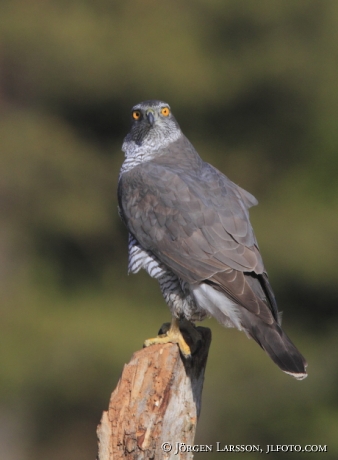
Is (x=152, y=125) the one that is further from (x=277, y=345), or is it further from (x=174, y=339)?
(x=277, y=345)

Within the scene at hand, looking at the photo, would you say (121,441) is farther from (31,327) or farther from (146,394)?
(31,327)

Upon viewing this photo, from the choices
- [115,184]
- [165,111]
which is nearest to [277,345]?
[165,111]

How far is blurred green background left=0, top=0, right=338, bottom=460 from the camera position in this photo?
28.6ft

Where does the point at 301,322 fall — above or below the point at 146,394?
above

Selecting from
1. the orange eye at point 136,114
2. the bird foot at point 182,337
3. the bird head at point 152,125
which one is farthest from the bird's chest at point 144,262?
the orange eye at point 136,114

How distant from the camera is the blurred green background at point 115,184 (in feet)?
28.6

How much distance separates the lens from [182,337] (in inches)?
149

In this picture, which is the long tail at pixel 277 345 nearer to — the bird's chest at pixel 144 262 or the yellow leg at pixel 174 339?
the yellow leg at pixel 174 339

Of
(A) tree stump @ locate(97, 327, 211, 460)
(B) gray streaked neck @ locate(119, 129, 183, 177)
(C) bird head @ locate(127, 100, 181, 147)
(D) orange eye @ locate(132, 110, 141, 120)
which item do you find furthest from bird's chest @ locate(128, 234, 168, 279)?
(D) orange eye @ locate(132, 110, 141, 120)

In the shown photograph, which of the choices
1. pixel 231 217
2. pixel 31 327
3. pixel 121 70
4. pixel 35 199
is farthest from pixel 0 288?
pixel 231 217

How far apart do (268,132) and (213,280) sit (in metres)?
6.29

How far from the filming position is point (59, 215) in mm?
9531

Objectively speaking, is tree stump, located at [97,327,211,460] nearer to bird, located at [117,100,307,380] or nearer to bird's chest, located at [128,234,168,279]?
bird, located at [117,100,307,380]

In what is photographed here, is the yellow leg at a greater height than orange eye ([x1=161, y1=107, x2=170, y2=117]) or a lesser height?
lesser
